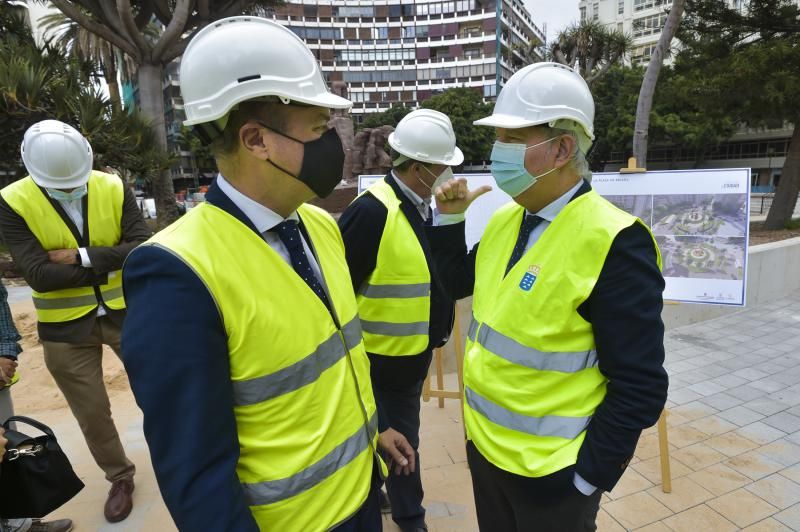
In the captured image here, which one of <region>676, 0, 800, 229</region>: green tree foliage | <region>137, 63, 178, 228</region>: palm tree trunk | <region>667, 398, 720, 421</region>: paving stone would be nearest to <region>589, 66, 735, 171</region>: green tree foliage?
<region>676, 0, 800, 229</region>: green tree foliage

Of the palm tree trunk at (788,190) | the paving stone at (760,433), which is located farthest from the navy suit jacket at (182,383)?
the palm tree trunk at (788,190)

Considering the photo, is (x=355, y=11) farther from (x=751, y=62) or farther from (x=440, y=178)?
(x=440, y=178)

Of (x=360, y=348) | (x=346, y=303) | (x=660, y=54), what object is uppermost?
(x=660, y=54)

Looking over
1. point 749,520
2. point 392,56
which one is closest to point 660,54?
point 749,520

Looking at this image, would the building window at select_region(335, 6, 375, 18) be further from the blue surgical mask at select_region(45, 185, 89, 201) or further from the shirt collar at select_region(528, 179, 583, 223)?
→ the shirt collar at select_region(528, 179, 583, 223)

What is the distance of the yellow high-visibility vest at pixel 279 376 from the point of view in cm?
107

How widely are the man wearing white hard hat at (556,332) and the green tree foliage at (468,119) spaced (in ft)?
120

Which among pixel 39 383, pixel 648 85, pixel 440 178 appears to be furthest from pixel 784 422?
pixel 39 383

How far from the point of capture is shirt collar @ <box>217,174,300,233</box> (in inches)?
47.8

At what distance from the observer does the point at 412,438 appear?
103 inches

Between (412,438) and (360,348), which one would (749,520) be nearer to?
(412,438)

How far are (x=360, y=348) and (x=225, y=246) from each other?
21.6 inches

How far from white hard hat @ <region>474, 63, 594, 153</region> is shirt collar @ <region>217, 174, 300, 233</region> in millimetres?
863

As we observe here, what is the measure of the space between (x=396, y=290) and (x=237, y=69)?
1407 millimetres
